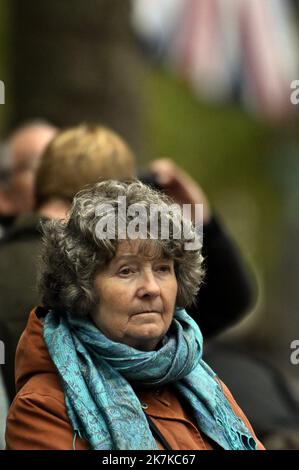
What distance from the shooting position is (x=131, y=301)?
3303mm

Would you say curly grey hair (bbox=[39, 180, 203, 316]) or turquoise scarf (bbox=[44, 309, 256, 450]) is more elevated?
curly grey hair (bbox=[39, 180, 203, 316])

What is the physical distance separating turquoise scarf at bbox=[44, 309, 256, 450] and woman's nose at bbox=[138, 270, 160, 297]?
141mm

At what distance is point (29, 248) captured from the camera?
170 inches

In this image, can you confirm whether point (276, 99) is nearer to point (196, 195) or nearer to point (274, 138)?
point (274, 138)

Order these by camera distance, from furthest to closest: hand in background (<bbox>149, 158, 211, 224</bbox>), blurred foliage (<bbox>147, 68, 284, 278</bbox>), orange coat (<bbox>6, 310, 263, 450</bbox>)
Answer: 1. blurred foliage (<bbox>147, 68, 284, 278</bbox>)
2. hand in background (<bbox>149, 158, 211, 224</bbox>)
3. orange coat (<bbox>6, 310, 263, 450</bbox>)

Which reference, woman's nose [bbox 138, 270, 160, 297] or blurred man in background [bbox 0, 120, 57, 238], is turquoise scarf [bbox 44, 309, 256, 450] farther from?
blurred man in background [bbox 0, 120, 57, 238]

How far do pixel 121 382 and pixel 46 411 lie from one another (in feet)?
0.70

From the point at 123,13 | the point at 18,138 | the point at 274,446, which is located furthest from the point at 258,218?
the point at 274,446

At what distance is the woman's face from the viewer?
10.8 feet

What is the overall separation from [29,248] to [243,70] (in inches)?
238

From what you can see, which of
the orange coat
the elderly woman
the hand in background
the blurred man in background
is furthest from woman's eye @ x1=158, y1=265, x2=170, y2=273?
the blurred man in background

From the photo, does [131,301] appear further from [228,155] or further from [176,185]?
[228,155]

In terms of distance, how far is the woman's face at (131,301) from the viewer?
330 cm

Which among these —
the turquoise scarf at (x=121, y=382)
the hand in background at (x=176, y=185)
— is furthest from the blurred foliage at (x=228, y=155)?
the turquoise scarf at (x=121, y=382)
